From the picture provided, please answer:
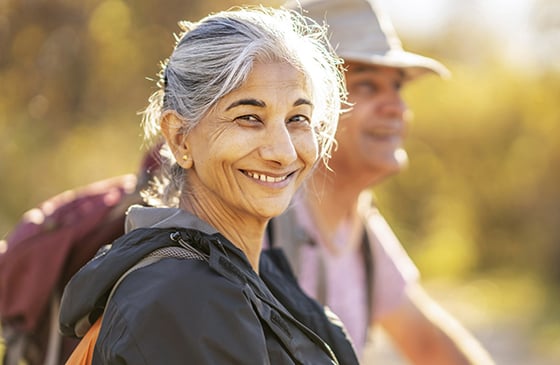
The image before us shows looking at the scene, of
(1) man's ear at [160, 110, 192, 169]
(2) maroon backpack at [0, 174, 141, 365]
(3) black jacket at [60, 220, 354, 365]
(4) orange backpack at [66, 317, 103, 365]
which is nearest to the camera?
(3) black jacket at [60, 220, 354, 365]

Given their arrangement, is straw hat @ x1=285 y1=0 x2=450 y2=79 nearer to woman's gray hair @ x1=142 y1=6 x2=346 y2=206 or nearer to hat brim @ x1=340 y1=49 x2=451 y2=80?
hat brim @ x1=340 y1=49 x2=451 y2=80

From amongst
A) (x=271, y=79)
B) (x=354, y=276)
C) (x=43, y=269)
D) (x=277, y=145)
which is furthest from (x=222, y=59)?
(x=354, y=276)

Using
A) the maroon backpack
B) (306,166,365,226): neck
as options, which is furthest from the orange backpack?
(306,166,365,226): neck

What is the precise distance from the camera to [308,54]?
236cm

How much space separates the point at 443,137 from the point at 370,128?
28.7ft

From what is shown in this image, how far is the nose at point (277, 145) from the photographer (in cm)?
225

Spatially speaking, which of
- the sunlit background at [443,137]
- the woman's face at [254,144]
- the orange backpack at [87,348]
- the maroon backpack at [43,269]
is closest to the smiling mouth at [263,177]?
the woman's face at [254,144]

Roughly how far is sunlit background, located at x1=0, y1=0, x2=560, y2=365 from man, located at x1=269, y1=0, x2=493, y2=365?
2.55 metres

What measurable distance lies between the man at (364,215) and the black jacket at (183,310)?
1.23 meters

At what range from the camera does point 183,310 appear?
1.95 meters

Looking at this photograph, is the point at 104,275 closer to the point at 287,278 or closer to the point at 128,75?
the point at 287,278

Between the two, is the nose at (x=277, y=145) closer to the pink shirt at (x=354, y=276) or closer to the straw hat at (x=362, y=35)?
the pink shirt at (x=354, y=276)

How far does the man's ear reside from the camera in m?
2.32

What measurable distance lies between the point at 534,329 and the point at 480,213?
11.0 ft
